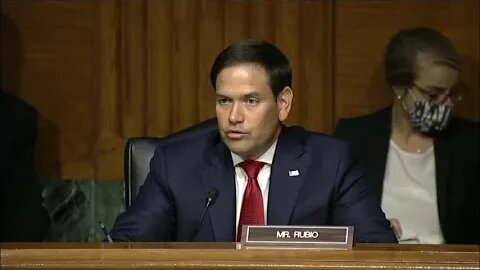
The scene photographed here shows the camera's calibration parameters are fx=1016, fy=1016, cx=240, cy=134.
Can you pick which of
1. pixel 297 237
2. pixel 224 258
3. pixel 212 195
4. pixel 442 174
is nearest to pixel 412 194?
pixel 442 174

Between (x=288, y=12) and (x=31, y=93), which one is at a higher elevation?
(x=288, y=12)

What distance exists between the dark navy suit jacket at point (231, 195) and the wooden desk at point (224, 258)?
65 cm

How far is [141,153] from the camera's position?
2.92 meters

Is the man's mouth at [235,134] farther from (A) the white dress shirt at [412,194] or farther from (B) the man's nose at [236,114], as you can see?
(A) the white dress shirt at [412,194]

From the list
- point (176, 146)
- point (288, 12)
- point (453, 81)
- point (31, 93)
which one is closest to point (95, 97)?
point (31, 93)

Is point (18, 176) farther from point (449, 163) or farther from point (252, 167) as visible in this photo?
point (449, 163)

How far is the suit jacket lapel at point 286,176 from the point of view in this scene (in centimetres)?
264

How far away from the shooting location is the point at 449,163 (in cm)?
354

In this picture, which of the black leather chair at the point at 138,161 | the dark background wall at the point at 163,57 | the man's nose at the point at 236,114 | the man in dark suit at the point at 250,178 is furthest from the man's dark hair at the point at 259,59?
the dark background wall at the point at 163,57

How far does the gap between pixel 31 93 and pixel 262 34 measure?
0.89m

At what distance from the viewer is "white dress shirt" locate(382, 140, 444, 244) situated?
349 centimetres

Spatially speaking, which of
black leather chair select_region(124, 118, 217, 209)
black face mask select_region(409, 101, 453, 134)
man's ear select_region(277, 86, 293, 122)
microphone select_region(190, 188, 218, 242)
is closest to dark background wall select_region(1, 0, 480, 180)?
black face mask select_region(409, 101, 453, 134)

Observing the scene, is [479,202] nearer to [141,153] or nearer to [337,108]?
[337,108]

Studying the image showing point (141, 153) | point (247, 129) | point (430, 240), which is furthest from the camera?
point (430, 240)
